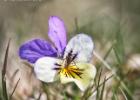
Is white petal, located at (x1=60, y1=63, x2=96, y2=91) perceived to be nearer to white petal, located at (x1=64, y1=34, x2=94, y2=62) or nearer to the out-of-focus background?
white petal, located at (x1=64, y1=34, x2=94, y2=62)

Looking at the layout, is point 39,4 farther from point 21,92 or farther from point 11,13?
point 21,92

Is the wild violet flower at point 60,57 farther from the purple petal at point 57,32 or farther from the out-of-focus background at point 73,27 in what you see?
the out-of-focus background at point 73,27

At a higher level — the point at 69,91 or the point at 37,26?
the point at 37,26

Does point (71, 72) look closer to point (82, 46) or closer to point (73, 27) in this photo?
point (82, 46)

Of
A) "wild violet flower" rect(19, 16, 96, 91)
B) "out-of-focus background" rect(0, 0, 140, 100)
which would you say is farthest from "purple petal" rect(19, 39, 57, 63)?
"out-of-focus background" rect(0, 0, 140, 100)

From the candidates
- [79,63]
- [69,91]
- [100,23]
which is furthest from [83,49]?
[100,23]

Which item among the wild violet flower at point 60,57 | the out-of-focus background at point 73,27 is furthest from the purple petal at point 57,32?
the out-of-focus background at point 73,27
